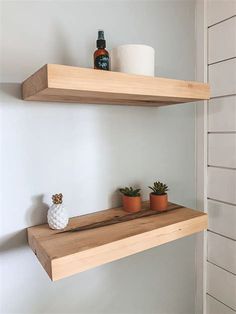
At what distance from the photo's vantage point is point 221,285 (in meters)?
1.10

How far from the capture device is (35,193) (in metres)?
0.80

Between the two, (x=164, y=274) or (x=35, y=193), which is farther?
(x=164, y=274)

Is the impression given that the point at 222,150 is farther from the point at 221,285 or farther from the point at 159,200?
the point at 221,285

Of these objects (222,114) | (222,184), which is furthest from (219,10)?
(222,184)

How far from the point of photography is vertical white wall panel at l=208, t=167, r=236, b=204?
103 cm

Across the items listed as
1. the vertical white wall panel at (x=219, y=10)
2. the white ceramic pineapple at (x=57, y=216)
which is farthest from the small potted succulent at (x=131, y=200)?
the vertical white wall panel at (x=219, y=10)

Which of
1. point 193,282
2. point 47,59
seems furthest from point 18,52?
point 193,282

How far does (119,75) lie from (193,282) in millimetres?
1007

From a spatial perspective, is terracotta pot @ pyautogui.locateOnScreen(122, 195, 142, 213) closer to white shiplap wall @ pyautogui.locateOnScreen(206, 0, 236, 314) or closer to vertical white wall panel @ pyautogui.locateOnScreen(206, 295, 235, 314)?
white shiplap wall @ pyautogui.locateOnScreen(206, 0, 236, 314)

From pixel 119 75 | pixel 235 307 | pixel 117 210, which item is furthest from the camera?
pixel 235 307

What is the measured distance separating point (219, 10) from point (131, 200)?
32.1 inches

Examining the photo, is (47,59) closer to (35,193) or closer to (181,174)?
(35,193)

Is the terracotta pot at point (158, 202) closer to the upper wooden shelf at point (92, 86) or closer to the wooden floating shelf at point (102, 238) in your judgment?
the wooden floating shelf at point (102, 238)

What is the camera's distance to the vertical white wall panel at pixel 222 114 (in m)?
1.02
